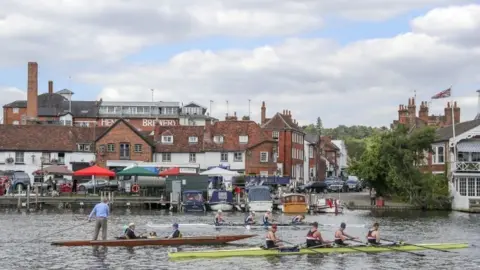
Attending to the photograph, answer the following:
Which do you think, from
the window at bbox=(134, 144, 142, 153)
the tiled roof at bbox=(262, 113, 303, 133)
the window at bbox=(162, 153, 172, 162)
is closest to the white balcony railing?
the tiled roof at bbox=(262, 113, 303, 133)

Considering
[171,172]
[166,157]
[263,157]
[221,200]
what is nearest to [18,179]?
[171,172]

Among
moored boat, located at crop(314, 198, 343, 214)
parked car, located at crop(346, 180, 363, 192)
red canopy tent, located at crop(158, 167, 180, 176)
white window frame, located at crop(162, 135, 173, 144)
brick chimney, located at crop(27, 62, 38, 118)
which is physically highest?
brick chimney, located at crop(27, 62, 38, 118)

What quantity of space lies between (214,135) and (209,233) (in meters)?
49.9

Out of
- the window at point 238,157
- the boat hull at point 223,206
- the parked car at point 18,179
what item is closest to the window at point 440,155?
the window at point 238,157

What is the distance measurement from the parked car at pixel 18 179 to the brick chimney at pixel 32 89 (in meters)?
26.8

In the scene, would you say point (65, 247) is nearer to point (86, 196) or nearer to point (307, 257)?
point (307, 257)

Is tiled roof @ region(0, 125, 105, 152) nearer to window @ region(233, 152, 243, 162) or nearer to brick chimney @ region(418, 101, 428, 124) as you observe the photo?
window @ region(233, 152, 243, 162)

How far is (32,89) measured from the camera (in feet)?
382

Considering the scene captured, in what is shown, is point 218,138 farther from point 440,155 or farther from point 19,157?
point 440,155

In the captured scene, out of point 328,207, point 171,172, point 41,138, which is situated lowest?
point 328,207

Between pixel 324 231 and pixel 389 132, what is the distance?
1295 inches

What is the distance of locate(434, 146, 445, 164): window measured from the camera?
85062 millimetres

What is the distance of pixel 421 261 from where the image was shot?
38.8 metres

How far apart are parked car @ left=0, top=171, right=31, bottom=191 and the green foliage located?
38.1 meters
